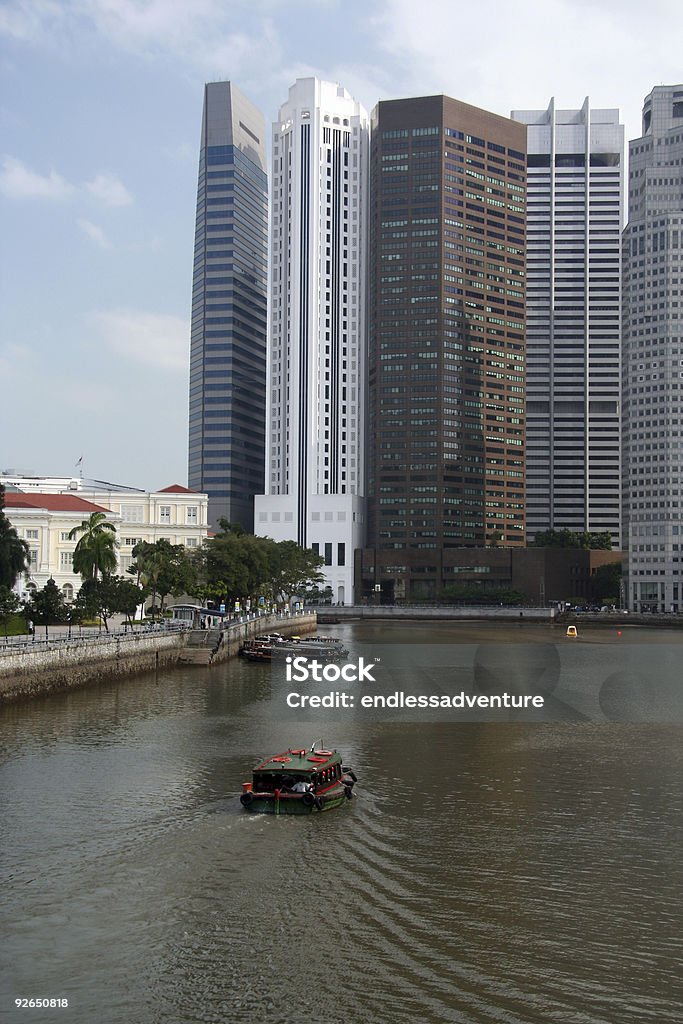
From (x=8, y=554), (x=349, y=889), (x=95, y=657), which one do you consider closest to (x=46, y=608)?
(x=95, y=657)

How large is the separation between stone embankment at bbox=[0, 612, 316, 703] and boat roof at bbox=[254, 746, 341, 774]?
32326 mm

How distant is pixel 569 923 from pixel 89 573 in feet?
330

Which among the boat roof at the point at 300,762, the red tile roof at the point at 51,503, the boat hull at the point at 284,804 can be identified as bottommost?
the boat hull at the point at 284,804

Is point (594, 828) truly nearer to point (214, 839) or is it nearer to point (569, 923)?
point (569, 923)

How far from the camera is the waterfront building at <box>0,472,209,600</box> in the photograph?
162875 millimetres

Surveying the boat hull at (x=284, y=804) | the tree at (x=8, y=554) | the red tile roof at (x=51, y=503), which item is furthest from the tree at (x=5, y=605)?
the red tile roof at (x=51, y=503)

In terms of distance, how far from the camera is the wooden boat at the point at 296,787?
4850 centimetres

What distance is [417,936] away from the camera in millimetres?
33406

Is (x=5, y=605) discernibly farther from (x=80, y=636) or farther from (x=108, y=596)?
(x=108, y=596)

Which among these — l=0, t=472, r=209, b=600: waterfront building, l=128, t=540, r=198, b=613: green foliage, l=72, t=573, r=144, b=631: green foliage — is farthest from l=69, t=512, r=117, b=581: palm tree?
l=128, t=540, r=198, b=613: green foliage

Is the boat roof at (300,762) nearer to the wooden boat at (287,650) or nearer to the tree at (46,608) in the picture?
the tree at (46,608)

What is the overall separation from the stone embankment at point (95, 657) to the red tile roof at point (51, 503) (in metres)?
40.6

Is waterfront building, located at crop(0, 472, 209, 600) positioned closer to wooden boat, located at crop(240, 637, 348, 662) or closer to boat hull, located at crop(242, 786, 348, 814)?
wooden boat, located at crop(240, 637, 348, 662)

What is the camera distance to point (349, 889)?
3791 centimetres
